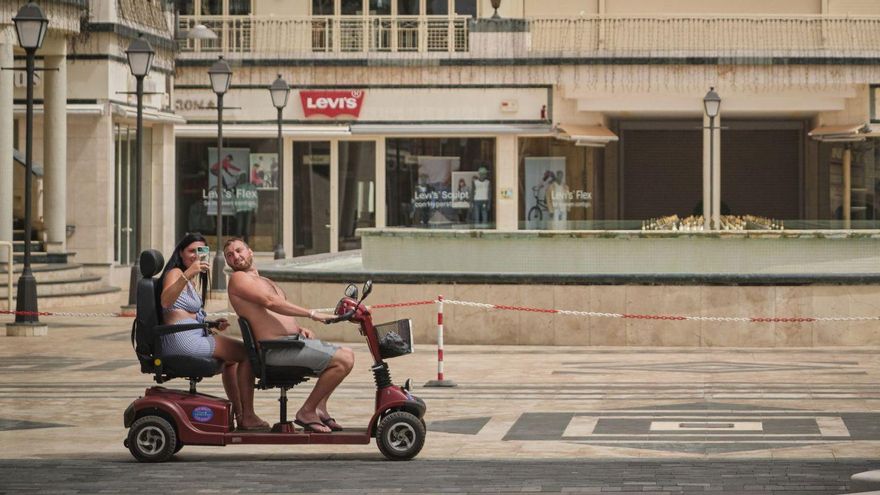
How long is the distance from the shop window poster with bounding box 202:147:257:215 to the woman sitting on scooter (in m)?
30.5

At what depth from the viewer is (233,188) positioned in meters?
43.8

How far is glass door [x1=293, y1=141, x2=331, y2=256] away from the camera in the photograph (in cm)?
4412

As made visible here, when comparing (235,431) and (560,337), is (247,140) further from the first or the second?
(235,431)

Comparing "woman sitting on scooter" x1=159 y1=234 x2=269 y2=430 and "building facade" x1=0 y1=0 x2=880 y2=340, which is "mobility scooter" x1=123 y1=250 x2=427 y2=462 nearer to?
"woman sitting on scooter" x1=159 y1=234 x2=269 y2=430

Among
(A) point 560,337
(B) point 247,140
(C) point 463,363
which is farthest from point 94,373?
(B) point 247,140

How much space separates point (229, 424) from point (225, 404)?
0.14 meters

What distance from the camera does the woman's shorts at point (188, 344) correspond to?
42.8 ft

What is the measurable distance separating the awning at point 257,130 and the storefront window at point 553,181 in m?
4.19

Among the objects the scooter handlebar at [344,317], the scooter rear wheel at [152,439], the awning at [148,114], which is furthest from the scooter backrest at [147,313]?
the awning at [148,114]

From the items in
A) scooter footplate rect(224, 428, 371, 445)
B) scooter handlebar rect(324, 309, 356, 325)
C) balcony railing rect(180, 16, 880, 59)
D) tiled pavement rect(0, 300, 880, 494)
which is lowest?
tiled pavement rect(0, 300, 880, 494)

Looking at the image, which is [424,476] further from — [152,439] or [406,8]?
[406,8]

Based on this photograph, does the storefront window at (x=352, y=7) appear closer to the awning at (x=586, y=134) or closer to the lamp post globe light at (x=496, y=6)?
the lamp post globe light at (x=496, y=6)

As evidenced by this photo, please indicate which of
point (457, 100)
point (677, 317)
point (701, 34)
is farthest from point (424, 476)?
point (701, 34)

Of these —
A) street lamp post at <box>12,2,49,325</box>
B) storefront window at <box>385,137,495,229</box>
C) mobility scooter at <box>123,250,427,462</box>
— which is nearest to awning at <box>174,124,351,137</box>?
storefront window at <box>385,137,495,229</box>
